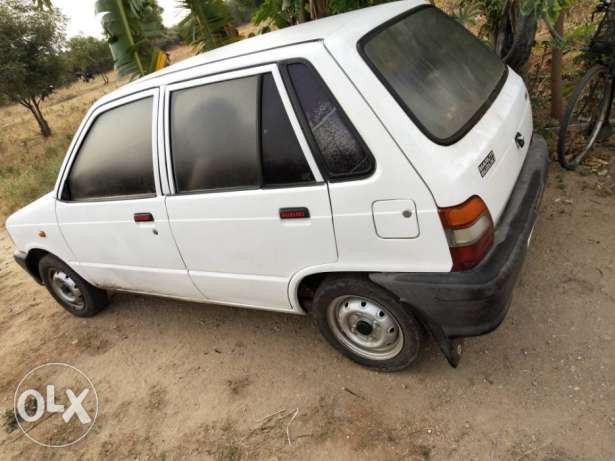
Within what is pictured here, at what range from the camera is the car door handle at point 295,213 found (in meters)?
2.38

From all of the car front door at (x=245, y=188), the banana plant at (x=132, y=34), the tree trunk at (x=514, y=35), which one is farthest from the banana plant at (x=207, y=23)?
the car front door at (x=245, y=188)

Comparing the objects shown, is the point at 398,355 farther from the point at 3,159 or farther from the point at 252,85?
the point at 3,159

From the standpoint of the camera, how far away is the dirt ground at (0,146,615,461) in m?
2.35

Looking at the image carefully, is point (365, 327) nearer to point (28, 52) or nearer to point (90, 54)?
point (28, 52)

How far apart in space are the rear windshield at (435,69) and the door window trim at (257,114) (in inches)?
18.0

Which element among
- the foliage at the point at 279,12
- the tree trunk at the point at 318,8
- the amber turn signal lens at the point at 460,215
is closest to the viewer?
the amber turn signal lens at the point at 460,215

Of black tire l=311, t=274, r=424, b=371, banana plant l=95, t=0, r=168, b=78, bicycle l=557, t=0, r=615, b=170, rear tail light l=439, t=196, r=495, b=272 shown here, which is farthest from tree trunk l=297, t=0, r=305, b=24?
rear tail light l=439, t=196, r=495, b=272

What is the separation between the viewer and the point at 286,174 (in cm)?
242

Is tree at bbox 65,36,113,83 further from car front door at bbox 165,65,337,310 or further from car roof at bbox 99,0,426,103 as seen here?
car front door at bbox 165,65,337,310

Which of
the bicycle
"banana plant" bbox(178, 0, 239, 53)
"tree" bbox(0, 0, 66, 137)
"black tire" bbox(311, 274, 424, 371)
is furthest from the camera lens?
"tree" bbox(0, 0, 66, 137)

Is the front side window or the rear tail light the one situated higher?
the front side window

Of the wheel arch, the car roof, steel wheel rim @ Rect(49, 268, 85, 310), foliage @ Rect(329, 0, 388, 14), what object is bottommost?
steel wheel rim @ Rect(49, 268, 85, 310)

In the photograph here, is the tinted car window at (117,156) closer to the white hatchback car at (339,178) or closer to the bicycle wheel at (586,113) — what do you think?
the white hatchback car at (339,178)

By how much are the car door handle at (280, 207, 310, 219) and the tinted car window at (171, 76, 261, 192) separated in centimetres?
24
